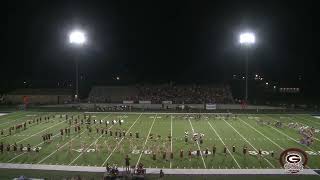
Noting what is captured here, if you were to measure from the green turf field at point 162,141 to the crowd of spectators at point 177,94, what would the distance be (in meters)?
18.0

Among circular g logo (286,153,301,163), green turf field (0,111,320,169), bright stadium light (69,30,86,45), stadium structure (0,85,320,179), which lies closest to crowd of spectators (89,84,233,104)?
stadium structure (0,85,320,179)

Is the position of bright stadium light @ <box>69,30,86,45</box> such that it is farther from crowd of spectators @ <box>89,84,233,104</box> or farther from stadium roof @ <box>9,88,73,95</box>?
stadium roof @ <box>9,88,73,95</box>

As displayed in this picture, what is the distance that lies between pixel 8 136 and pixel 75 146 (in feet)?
24.2

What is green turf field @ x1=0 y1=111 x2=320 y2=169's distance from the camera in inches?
1047

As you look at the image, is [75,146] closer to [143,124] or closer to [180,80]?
[143,124]

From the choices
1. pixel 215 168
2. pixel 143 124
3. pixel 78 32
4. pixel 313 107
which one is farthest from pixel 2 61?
pixel 215 168

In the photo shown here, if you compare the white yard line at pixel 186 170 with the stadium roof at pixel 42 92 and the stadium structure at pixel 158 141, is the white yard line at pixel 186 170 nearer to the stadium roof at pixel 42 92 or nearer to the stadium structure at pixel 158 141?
the stadium structure at pixel 158 141

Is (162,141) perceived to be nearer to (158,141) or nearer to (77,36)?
(158,141)

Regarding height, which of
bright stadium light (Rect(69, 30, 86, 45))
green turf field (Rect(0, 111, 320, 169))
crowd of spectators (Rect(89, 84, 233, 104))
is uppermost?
bright stadium light (Rect(69, 30, 86, 45))

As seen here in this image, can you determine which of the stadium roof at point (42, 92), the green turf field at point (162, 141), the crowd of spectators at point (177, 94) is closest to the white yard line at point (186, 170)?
the green turf field at point (162, 141)

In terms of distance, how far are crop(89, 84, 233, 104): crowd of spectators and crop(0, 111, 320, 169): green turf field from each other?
59.1 feet

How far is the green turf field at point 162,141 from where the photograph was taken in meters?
26.6

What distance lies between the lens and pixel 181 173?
926 inches

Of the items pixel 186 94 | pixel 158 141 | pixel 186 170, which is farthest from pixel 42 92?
pixel 186 170
